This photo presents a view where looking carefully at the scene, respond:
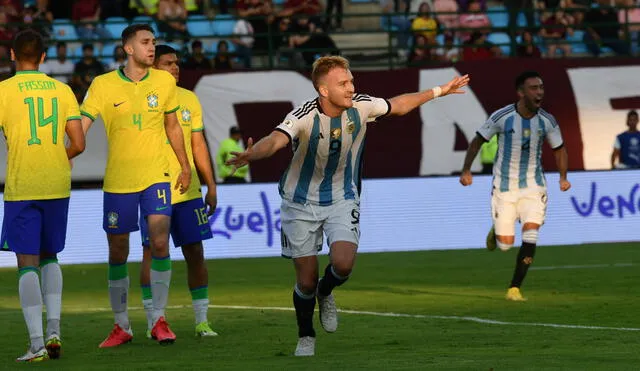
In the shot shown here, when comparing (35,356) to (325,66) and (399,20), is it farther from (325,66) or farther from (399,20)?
(399,20)

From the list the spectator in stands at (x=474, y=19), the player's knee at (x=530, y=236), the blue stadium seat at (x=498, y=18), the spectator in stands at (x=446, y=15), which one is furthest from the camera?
the blue stadium seat at (x=498, y=18)

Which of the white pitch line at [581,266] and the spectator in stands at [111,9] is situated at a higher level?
the spectator in stands at [111,9]

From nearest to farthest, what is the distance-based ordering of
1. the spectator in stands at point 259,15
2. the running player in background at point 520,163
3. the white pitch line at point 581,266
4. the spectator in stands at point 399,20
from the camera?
the running player in background at point 520,163
the white pitch line at point 581,266
the spectator in stands at point 259,15
the spectator in stands at point 399,20

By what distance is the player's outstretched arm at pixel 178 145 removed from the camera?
1031 cm

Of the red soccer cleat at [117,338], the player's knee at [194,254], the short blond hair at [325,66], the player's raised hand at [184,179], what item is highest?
the short blond hair at [325,66]

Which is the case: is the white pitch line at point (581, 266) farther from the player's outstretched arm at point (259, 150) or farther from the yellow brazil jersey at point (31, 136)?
the yellow brazil jersey at point (31, 136)

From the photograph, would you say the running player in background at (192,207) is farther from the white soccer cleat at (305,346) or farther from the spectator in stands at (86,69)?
the spectator in stands at (86,69)

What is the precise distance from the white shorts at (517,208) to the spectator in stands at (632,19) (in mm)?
12608

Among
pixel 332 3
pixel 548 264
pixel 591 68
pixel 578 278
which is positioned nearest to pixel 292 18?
pixel 332 3

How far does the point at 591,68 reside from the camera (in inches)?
1024

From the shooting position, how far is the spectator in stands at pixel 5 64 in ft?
80.9

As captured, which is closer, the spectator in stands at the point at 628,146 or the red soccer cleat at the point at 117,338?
the red soccer cleat at the point at 117,338

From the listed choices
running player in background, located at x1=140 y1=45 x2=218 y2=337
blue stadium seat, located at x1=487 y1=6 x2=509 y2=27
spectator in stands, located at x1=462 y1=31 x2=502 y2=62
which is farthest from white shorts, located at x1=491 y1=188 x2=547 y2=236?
blue stadium seat, located at x1=487 y1=6 x2=509 y2=27

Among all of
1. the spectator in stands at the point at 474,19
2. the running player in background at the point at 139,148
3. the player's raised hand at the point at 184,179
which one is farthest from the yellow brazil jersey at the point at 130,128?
the spectator in stands at the point at 474,19
